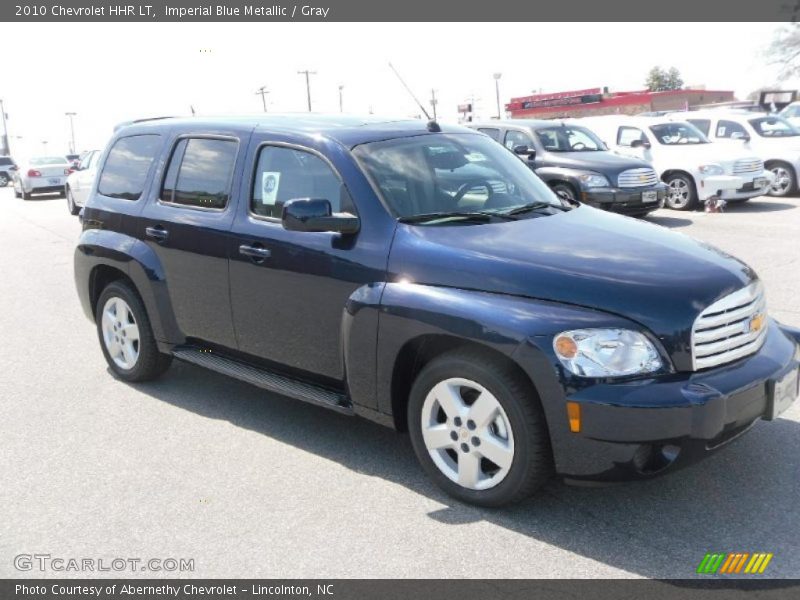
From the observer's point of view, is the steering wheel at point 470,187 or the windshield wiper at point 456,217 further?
the steering wheel at point 470,187

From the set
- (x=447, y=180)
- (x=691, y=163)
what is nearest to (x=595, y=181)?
(x=691, y=163)

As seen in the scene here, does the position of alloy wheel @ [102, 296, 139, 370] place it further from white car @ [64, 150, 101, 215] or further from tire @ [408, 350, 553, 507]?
white car @ [64, 150, 101, 215]

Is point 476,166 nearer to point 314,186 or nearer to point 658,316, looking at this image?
point 314,186

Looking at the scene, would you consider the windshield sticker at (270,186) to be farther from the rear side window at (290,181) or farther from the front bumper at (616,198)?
the front bumper at (616,198)

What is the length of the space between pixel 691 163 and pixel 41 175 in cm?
2340

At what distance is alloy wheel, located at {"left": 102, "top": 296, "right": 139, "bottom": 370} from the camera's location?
5793 mm

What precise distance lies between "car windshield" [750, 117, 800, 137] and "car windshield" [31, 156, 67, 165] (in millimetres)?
24509

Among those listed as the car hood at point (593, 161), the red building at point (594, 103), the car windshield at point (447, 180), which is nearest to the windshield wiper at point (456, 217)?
the car windshield at point (447, 180)

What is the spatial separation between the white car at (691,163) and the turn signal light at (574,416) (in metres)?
12.6

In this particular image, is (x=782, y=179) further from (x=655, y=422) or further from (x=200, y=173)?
(x=655, y=422)

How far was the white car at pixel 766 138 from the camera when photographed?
53.8 ft

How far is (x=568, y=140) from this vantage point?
45.2 feet

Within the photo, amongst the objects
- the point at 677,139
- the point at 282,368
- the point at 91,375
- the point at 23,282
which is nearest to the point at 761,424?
the point at 282,368

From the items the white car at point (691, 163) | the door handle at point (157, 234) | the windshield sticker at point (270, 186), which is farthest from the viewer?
the white car at point (691, 163)
